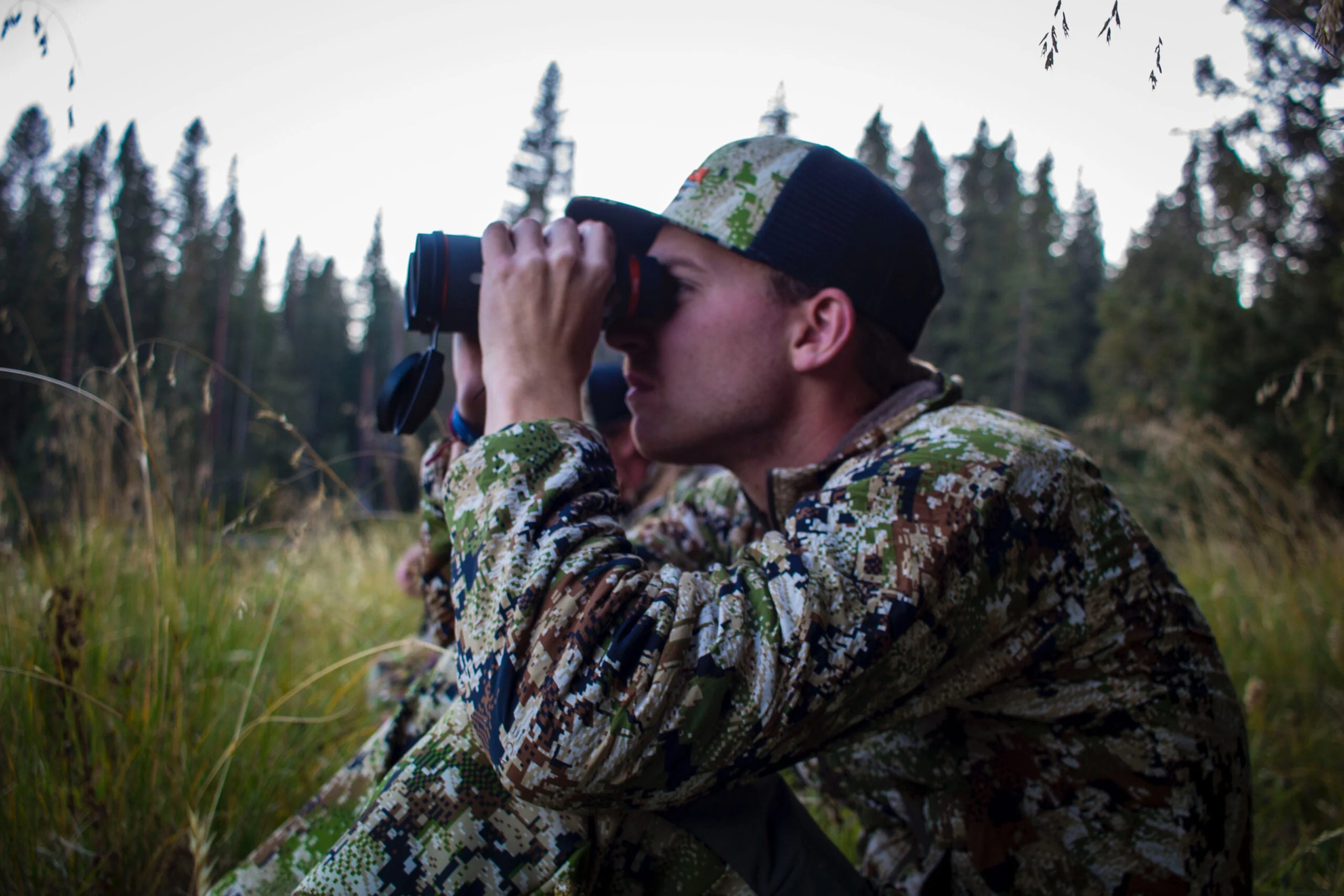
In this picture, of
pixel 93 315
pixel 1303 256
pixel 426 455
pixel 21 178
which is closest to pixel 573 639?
pixel 426 455

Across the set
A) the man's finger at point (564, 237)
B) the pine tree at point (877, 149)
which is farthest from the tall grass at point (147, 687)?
the pine tree at point (877, 149)

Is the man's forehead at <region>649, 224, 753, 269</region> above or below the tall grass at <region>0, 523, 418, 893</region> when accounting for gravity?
above

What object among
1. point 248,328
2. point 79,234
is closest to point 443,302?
point 79,234

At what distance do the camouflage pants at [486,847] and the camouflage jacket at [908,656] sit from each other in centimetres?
12

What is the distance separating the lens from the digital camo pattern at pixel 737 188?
4.13 ft

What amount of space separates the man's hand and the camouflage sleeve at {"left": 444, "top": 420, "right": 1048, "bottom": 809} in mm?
185

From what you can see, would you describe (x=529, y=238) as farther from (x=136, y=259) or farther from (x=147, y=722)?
(x=136, y=259)

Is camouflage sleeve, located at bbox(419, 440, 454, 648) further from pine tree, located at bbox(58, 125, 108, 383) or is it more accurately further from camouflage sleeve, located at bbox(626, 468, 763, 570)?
pine tree, located at bbox(58, 125, 108, 383)

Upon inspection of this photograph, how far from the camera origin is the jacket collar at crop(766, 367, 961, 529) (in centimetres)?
110

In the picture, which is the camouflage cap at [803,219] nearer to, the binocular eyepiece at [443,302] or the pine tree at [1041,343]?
the binocular eyepiece at [443,302]

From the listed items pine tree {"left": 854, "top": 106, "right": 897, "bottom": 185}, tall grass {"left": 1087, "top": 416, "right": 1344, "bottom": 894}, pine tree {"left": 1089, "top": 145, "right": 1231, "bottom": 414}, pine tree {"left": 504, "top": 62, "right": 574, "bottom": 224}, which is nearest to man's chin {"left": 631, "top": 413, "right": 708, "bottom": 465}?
tall grass {"left": 1087, "top": 416, "right": 1344, "bottom": 894}

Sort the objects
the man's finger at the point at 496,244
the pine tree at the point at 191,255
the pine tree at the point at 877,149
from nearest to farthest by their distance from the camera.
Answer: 1. the man's finger at the point at 496,244
2. the pine tree at the point at 191,255
3. the pine tree at the point at 877,149

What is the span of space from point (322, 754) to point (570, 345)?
1319 millimetres

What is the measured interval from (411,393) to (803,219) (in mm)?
731
